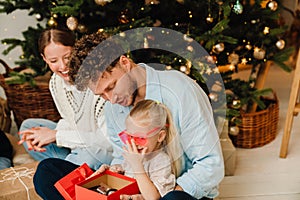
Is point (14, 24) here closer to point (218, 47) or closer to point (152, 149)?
point (218, 47)

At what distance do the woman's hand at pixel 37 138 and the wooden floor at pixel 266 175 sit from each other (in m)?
0.63

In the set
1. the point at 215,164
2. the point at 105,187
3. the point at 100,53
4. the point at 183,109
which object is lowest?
the point at 105,187

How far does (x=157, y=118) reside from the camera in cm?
109

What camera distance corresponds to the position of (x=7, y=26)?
2.51 m

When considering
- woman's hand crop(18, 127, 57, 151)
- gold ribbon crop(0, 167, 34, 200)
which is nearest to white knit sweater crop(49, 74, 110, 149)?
woman's hand crop(18, 127, 57, 151)

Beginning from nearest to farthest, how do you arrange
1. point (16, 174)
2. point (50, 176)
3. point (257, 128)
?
1. point (50, 176)
2. point (16, 174)
3. point (257, 128)

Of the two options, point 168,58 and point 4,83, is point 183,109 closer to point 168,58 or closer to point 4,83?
point 168,58

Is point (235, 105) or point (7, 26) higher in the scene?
point (7, 26)

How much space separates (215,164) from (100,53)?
0.40 m

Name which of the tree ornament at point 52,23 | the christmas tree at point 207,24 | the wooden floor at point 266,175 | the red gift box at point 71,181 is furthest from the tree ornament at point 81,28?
the wooden floor at point 266,175

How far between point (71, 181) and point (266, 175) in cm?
88

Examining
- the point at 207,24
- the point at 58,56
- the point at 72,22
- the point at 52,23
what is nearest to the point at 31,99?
the point at 52,23

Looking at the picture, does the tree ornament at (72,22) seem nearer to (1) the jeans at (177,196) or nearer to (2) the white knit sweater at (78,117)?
(2) the white knit sweater at (78,117)

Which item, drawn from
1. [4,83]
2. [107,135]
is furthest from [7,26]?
[107,135]
